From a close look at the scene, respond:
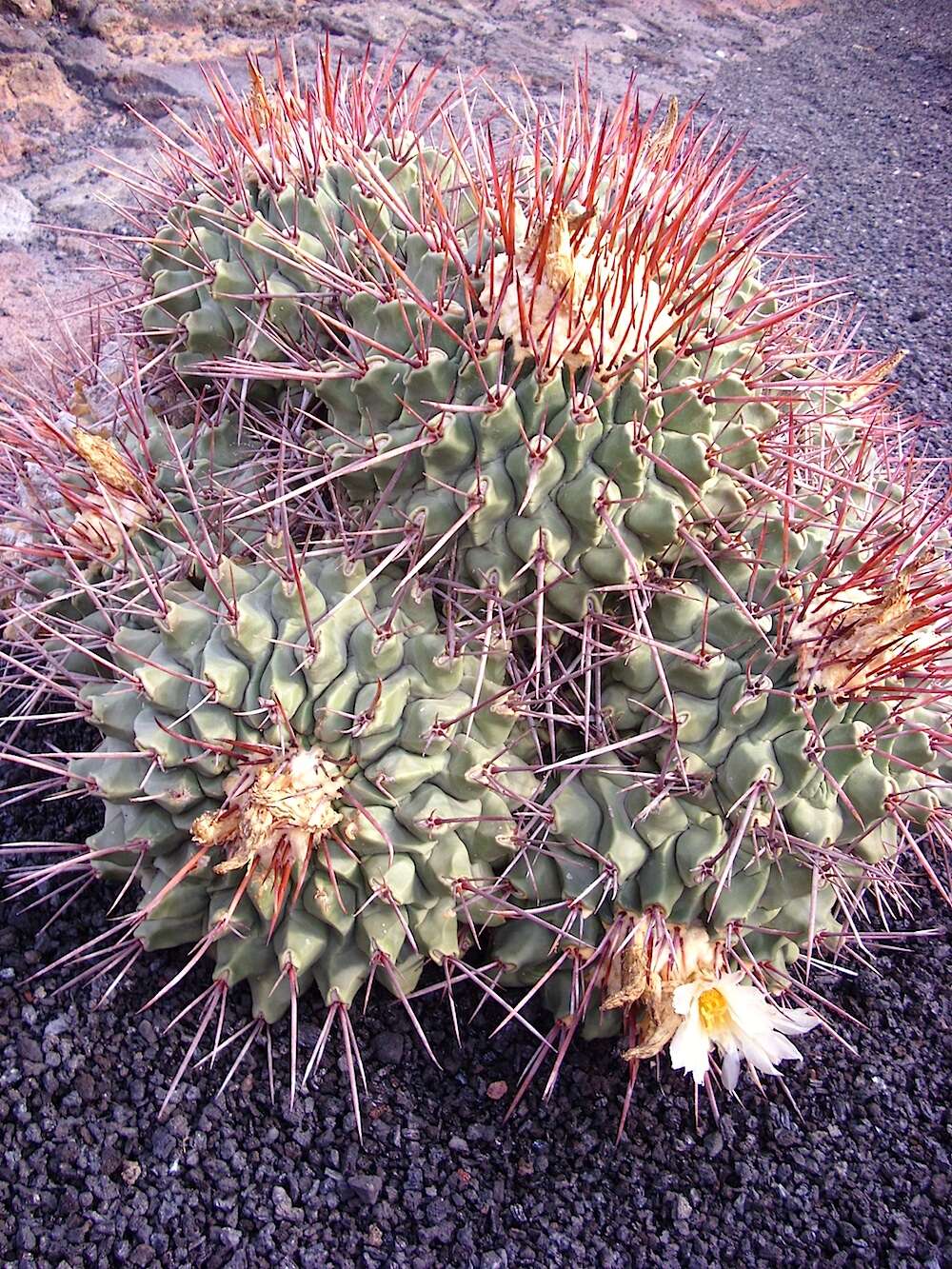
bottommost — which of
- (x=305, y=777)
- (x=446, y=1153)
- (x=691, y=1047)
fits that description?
(x=446, y=1153)

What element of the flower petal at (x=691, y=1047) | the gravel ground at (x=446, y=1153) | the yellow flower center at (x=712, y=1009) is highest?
the yellow flower center at (x=712, y=1009)

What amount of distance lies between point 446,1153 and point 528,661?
2.56 ft

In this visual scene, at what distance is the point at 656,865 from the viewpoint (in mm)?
1565

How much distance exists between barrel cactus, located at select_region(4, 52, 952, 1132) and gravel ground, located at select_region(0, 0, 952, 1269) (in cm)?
13

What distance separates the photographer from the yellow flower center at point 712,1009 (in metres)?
1.54

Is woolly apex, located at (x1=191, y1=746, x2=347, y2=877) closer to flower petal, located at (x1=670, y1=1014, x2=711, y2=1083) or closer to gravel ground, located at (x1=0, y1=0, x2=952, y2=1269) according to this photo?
gravel ground, located at (x1=0, y1=0, x2=952, y2=1269)

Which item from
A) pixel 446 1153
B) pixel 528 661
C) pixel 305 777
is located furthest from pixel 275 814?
pixel 446 1153

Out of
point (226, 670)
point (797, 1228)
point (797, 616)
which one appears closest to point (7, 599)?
point (226, 670)

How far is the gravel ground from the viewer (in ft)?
4.94

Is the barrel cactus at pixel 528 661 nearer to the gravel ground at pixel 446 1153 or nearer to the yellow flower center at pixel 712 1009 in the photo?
the yellow flower center at pixel 712 1009

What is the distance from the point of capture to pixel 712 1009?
1547 mm

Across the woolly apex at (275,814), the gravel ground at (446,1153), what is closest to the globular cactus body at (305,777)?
the woolly apex at (275,814)

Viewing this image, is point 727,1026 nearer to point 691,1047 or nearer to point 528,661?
point 691,1047

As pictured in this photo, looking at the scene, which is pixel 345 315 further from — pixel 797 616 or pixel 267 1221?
pixel 267 1221
